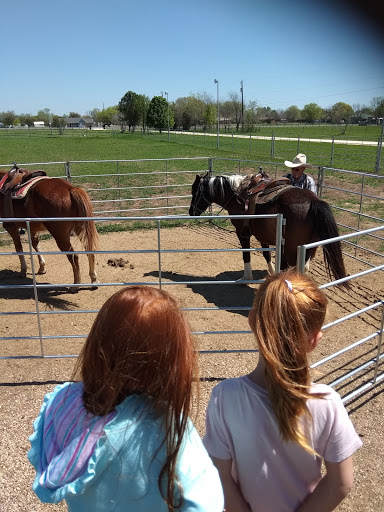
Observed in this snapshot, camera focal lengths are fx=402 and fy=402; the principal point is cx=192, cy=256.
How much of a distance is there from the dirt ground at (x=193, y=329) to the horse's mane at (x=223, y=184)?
120cm

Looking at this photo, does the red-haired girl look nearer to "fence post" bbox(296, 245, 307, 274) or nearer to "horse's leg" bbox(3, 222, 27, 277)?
"fence post" bbox(296, 245, 307, 274)

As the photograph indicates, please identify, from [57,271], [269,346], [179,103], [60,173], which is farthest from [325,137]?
[179,103]

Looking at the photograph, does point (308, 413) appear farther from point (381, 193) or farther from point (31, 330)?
point (381, 193)

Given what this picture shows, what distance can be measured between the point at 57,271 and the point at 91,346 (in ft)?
19.2

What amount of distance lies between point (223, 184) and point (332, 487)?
18.3 feet

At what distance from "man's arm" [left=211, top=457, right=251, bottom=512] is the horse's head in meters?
5.79

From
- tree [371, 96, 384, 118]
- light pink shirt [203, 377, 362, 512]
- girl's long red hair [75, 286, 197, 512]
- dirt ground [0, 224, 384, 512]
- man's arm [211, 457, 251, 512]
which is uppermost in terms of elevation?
tree [371, 96, 384, 118]

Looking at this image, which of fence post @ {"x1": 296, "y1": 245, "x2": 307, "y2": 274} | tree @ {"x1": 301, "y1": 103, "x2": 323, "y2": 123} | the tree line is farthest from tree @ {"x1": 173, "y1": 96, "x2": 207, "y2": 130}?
fence post @ {"x1": 296, "y1": 245, "x2": 307, "y2": 274}

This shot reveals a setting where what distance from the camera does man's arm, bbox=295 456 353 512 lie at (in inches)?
47.6

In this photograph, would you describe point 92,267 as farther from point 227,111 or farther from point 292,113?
point 292,113

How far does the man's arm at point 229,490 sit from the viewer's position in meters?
1.25

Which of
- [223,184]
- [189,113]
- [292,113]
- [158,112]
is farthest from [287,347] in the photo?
[292,113]

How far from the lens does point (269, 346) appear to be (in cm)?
115

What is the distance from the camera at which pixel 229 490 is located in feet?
4.23
